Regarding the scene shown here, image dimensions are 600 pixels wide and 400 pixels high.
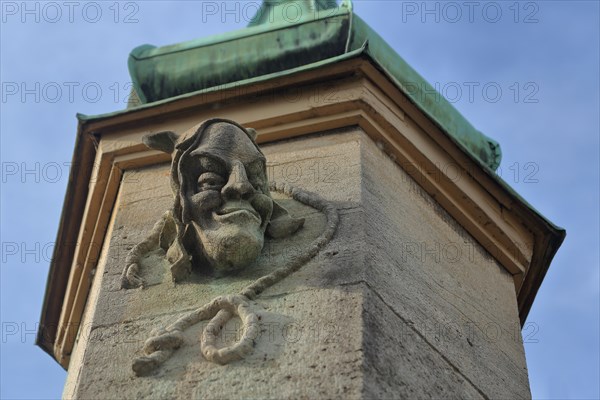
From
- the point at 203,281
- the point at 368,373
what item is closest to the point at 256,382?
the point at 368,373

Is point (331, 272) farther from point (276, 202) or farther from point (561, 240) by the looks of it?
point (561, 240)

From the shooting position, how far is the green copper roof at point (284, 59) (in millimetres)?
5418

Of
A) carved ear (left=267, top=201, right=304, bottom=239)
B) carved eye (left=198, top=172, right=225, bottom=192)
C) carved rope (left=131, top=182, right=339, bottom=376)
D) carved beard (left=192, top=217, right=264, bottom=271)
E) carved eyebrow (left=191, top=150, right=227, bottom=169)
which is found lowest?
carved rope (left=131, top=182, right=339, bottom=376)

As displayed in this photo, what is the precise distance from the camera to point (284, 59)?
17.9 feet

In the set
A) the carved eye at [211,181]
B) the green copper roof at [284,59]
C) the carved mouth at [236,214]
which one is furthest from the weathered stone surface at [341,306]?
the green copper roof at [284,59]

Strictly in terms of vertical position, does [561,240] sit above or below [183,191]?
above

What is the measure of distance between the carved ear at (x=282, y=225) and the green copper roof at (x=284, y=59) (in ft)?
3.05

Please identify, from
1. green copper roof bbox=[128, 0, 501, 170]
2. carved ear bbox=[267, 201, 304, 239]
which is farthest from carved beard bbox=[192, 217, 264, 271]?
green copper roof bbox=[128, 0, 501, 170]

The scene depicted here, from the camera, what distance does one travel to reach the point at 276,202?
4715 millimetres

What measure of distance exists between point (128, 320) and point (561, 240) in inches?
75.0

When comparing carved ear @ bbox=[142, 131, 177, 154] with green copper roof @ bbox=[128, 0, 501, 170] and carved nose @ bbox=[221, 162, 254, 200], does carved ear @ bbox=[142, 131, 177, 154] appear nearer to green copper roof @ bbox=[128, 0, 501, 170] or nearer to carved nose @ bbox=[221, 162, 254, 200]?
carved nose @ bbox=[221, 162, 254, 200]

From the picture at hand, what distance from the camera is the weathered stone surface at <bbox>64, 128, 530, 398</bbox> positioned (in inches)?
157

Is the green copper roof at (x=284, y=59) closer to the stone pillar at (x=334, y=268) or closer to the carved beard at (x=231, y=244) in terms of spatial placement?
the stone pillar at (x=334, y=268)

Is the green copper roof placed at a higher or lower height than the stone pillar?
higher
